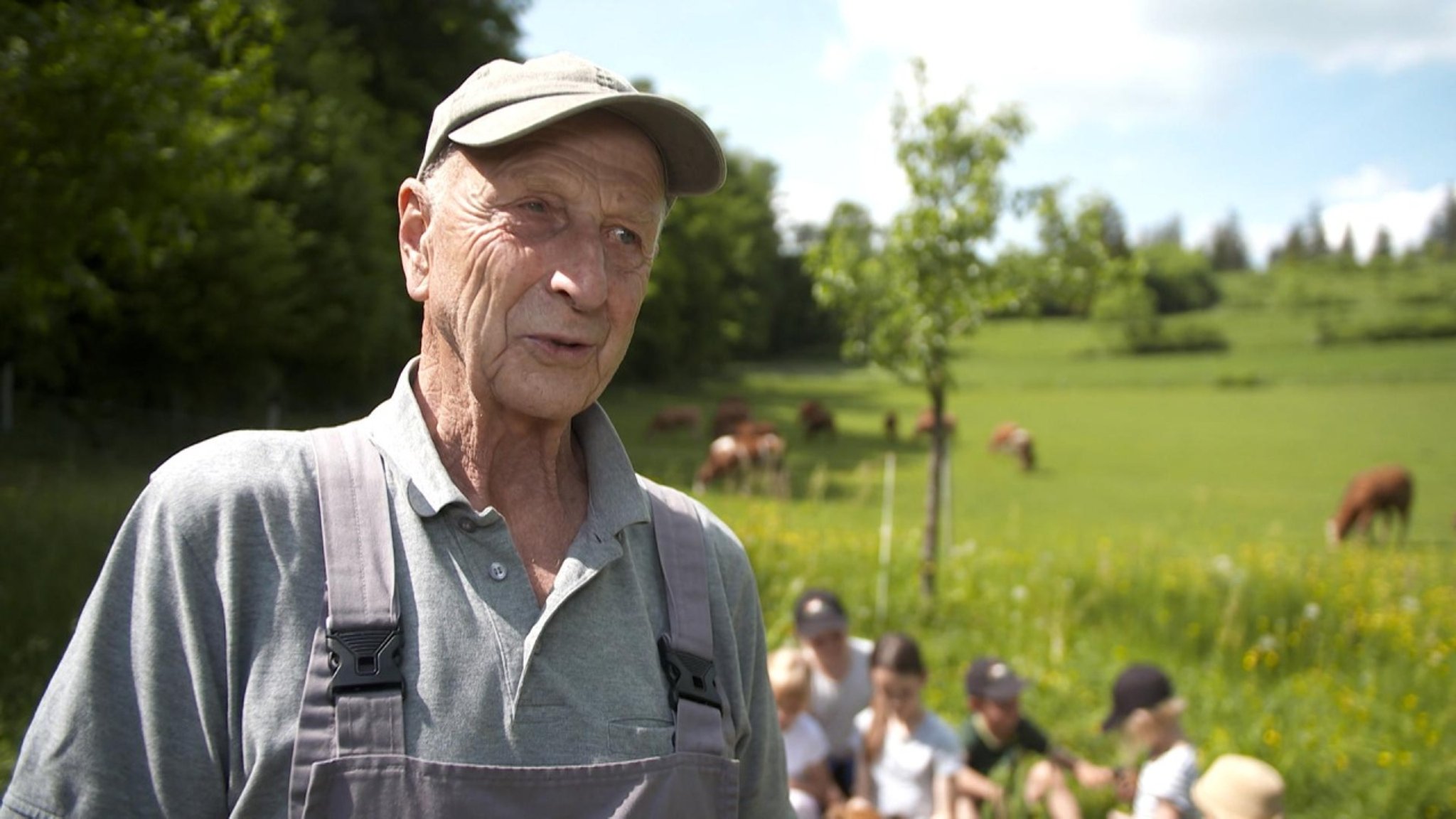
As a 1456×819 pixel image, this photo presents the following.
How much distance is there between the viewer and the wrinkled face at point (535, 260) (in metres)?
1.33

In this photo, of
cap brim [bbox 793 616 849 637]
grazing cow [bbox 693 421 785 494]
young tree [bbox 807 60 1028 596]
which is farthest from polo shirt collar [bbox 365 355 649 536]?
grazing cow [bbox 693 421 785 494]

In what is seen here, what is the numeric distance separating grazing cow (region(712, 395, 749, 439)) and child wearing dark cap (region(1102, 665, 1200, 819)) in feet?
87.7

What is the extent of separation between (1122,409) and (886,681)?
37.9 metres

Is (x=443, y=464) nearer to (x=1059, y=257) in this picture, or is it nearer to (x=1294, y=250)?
(x=1059, y=257)

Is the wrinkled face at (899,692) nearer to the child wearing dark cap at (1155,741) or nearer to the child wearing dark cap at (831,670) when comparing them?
the child wearing dark cap at (831,670)

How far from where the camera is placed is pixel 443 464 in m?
1.32

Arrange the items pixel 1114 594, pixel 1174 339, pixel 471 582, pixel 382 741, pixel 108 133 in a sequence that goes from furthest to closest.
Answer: pixel 1174 339 → pixel 1114 594 → pixel 108 133 → pixel 471 582 → pixel 382 741

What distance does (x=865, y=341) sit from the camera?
9.69 meters

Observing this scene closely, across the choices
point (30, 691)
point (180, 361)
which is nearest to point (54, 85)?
point (30, 691)

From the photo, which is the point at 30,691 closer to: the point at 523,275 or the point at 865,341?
the point at 523,275

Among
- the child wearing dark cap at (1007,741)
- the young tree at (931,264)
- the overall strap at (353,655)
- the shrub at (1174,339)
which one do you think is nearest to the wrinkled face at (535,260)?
the overall strap at (353,655)

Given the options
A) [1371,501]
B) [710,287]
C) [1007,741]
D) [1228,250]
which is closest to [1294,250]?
[1228,250]

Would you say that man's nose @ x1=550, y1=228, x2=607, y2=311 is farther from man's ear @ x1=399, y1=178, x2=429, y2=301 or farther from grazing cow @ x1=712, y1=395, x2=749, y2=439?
grazing cow @ x1=712, y1=395, x2=749, y2=439

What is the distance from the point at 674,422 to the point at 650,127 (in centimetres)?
3087
